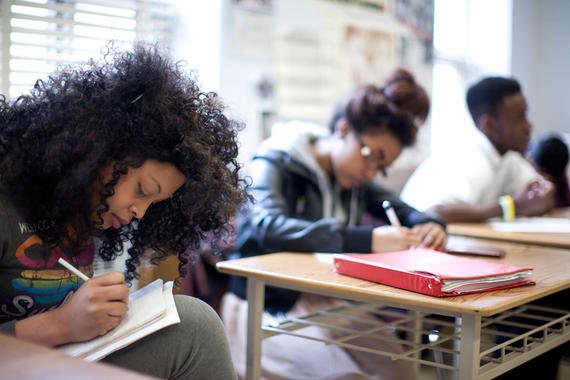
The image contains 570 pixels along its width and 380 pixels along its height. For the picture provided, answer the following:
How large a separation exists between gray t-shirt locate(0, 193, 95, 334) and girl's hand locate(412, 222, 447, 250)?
92 centimetres

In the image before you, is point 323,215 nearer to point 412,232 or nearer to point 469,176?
point 412,232

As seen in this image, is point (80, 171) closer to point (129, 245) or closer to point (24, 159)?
point (24, 159)

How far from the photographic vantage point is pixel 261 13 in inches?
117

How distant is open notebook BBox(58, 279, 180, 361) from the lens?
1.03 m

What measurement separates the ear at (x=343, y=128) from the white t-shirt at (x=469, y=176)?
1.51ft

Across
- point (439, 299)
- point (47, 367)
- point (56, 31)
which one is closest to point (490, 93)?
point (56, 31)

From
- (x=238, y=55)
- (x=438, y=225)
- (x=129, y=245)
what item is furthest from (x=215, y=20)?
(x=129, y=245)

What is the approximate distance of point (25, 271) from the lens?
1.12 m

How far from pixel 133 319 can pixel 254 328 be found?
42cm

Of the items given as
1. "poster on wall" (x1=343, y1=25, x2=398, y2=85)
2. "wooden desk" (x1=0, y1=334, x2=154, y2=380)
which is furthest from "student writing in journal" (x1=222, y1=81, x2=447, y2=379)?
"poster on wall" (x1=343, y1=25, x2=398, y2=85)

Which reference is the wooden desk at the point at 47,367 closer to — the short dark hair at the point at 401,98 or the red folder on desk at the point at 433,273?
the red folder on desk at the point at 433,273

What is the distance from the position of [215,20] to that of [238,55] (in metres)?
0.18

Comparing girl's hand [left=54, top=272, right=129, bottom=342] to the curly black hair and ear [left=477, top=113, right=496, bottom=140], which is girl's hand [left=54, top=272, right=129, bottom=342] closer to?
the curly black hair

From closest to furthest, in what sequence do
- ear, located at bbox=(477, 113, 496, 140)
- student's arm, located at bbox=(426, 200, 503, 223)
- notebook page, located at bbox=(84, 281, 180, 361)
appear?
notebook page, located at bbox=(84, 281, 180, 361) < student's arm, located at bbox=(426, 200, 503, 223) < ear, located at bbox=(477, 113, 496, 140)
